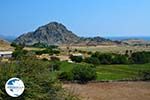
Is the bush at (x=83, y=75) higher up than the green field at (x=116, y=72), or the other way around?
the bush at (x=83, y=75)

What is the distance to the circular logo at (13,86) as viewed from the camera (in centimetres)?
1112

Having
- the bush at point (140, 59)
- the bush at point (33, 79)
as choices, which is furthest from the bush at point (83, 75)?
the bush at point (140, 59)

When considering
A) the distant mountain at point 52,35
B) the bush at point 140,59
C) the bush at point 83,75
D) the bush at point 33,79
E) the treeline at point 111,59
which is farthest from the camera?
the distant mountain at point 52,35

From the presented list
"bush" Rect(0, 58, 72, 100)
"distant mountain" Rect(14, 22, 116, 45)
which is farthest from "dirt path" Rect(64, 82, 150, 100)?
"distant mountain" Rect(14, 22, 116, 45)

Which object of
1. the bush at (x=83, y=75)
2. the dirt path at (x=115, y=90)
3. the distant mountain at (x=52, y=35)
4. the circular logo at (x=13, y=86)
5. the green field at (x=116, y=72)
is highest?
the distant mountain at (x=52, y=35)

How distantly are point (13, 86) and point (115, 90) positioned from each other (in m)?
23.0

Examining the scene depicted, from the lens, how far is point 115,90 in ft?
110

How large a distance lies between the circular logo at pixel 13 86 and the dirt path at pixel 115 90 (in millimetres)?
19470

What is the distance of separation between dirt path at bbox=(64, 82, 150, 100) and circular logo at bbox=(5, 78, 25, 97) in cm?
1947

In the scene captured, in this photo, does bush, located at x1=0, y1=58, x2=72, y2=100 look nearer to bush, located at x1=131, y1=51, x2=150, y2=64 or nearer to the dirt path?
the dirt path

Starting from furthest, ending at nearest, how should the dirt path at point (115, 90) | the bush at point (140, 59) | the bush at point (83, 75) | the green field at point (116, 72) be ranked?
1. the bush at point (140, 59)
2. the green field at point (116, 72)
3. the bush at point (83, 75)
4. the dirt path at point (115, 90)

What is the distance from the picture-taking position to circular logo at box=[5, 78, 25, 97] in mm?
11124

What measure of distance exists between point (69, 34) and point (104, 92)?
156 metres

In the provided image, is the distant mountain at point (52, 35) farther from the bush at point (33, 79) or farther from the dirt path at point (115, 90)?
the bush at point (33, 79)
